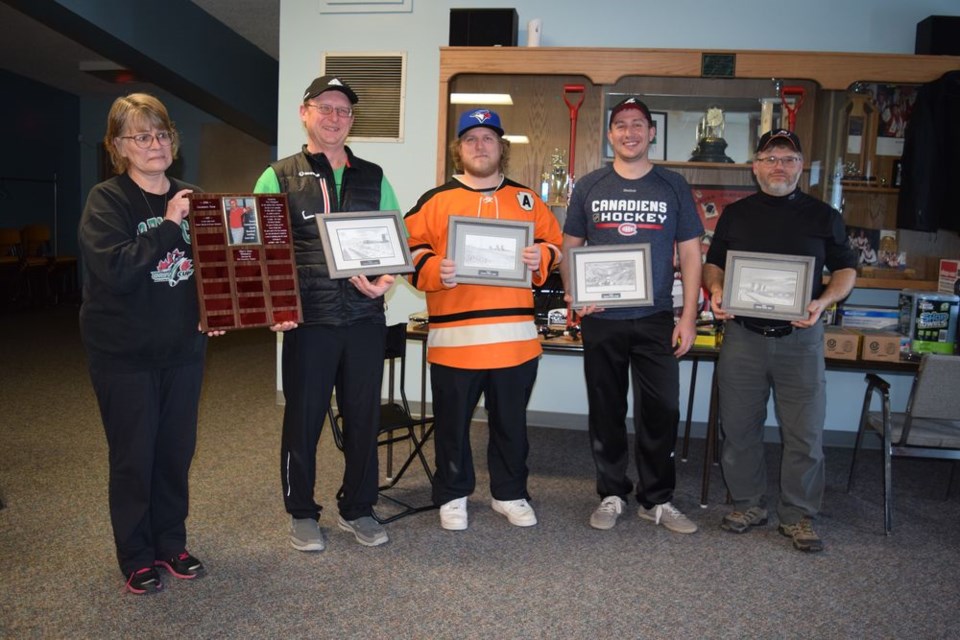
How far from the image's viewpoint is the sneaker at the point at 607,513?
3.31 meters

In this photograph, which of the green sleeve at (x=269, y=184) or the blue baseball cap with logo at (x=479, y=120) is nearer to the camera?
the green sleeve at (x=269, y=184)

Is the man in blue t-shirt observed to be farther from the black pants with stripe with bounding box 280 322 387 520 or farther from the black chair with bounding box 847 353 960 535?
the black chair with bounding box 847 353 960 535

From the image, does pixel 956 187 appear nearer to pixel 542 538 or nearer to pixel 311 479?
pixel 542 538

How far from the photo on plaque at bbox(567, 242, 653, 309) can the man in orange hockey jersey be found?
192 mm

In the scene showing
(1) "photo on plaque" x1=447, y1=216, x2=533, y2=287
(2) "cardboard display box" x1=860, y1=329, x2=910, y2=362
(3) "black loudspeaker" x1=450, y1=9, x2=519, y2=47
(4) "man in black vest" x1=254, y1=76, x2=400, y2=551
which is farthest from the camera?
(3) "black loudspeaker" x1=450, y1=9, x2=519, y2=47

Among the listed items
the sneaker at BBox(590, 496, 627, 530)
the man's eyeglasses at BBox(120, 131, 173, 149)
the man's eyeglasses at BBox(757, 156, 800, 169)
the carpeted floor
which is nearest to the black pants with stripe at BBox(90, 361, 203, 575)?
the carpeted floor

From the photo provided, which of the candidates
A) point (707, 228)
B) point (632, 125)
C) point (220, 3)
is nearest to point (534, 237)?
point (632, 125)

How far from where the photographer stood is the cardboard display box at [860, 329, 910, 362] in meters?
3.98

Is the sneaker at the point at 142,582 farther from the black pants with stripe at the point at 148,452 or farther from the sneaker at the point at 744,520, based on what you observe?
the sneaker at the point at 744,520

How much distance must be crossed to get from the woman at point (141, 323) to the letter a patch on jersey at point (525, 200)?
131 cm

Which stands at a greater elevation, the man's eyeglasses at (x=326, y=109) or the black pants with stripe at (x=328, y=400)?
the man's eyeglasses at (x=326, y=109)

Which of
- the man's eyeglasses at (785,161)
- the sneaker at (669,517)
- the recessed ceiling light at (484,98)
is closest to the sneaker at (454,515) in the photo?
the sneaker at (669,517)

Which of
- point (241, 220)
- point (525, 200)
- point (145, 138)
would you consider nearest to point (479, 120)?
point (525, 200)

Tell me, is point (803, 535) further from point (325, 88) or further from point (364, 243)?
point (325, 88)
